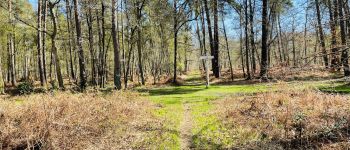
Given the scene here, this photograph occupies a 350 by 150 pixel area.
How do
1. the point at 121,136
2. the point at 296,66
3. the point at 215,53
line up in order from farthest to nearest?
Result: the point at 215,53 → the point at 121,136 → the point at 296,66

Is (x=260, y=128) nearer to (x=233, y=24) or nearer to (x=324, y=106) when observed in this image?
(x=324, y=106)

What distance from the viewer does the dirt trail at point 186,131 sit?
27.6 ft

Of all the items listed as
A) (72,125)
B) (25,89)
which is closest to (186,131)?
(72,125)

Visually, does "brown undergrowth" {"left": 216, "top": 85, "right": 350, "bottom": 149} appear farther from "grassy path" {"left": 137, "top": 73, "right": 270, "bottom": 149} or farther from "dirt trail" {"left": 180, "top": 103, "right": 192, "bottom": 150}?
"dirt trail" {"left": 180, "top": 103, "right": 192, "bottom": 150}

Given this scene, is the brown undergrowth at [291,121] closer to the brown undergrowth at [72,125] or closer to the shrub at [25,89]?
the brown undergrowth at [72,125]

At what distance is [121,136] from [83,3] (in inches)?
608

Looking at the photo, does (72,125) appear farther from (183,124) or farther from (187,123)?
(187,123)

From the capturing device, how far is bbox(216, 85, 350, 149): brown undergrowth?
7734 millimetres

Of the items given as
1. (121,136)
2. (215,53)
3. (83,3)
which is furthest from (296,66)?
(215,53)

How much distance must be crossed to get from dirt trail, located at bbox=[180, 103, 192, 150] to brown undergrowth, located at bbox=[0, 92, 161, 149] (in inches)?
32.5

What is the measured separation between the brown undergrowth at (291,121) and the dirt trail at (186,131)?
1068 millimetres

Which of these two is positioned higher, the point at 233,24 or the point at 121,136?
the point at 233,24

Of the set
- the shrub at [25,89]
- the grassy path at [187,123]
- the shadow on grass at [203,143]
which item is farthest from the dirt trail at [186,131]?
the shrub at [25,89]

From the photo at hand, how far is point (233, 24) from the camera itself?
36.1 metres
